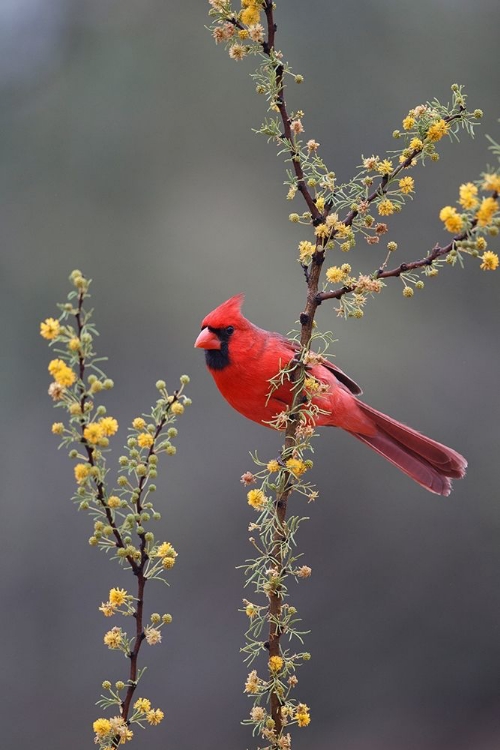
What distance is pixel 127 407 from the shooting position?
4250mm

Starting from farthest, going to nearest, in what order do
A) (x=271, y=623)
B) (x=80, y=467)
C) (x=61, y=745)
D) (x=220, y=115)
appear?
(x=220, y=115) < (x=61, y=745) < (x=271, y=623) < (x=80, y=467)

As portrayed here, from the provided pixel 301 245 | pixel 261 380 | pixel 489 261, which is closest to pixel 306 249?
pixel 301 245

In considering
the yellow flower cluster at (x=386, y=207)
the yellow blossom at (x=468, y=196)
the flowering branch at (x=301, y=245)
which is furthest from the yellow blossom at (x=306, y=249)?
the yellow blossom at (x=468, y=196)

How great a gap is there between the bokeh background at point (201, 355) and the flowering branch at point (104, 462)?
3.01 meters

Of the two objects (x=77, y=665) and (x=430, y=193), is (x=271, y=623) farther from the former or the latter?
(x=430, y=193)

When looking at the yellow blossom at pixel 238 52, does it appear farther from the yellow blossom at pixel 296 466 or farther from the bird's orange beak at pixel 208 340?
the bird's orange beak at pixel 208 340

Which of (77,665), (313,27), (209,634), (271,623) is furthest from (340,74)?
(271,623)

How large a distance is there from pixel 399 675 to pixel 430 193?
2493mm

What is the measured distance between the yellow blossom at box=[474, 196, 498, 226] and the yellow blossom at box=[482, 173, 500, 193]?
0.02 m

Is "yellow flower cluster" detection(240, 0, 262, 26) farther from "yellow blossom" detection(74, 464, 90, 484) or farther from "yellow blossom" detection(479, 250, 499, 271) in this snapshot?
"yellow blossom" detection(74, 464, 90, 484)

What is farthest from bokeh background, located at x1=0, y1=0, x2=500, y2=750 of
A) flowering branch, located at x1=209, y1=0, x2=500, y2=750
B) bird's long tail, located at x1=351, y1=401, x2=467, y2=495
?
flowering branch, located at x1=209, y1=0, x2=500, y2=750

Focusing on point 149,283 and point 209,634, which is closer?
point 209,634

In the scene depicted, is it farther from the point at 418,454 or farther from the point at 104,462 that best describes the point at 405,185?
the point at 418,454

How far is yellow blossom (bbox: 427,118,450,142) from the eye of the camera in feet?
4.30
